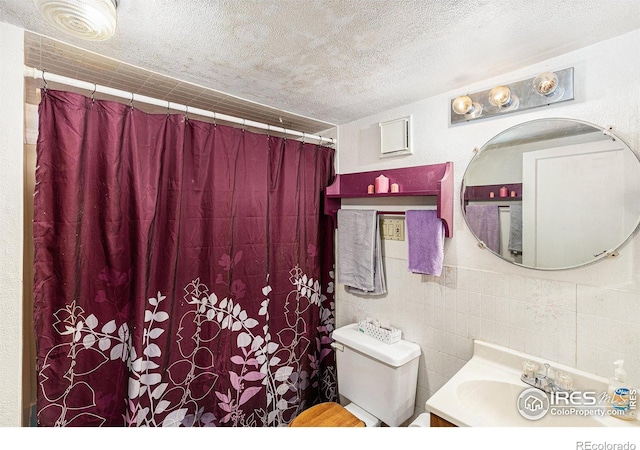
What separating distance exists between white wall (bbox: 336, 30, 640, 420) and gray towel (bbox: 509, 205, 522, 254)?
0.09m

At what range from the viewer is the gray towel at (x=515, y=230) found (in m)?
1.33

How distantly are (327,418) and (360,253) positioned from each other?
0.97 meters

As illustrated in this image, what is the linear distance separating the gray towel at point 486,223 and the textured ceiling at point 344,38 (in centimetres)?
62

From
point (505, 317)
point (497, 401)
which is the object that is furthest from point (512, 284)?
point (497, 401)

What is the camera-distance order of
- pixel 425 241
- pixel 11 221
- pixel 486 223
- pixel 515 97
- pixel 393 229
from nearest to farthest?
pixel 11 221 → pixel 515 97 → pixel 486 223 → pixel 425 241 → pixel 393 229

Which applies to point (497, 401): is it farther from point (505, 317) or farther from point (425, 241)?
point (425, 241)

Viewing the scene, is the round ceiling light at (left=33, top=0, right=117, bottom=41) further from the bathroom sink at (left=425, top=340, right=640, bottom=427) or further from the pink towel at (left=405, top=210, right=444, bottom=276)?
the bathroom sink at (left=425, top=340, right=640, bottom=427)

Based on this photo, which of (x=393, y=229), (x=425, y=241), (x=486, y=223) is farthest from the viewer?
(x=393, y=229)

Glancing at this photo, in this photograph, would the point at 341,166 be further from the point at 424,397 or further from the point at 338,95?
the point at 424,397

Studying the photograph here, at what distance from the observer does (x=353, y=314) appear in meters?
2.06

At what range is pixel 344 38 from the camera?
3.62 ft

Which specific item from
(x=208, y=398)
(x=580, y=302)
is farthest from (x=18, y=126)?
(x=580, y=302)

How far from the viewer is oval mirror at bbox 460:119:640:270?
3.63 ft
